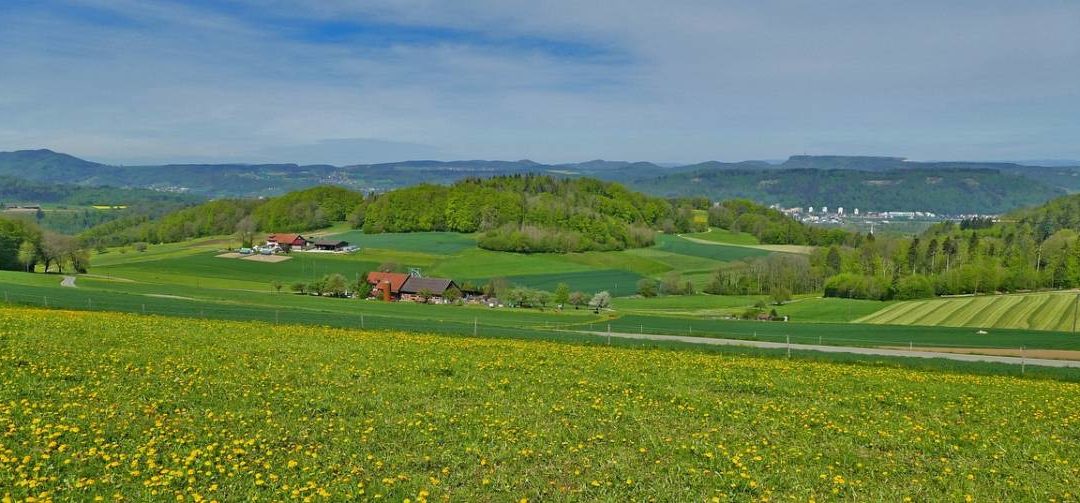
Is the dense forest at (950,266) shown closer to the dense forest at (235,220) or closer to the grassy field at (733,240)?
the grassy field at (733,240)

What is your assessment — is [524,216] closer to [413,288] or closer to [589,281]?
[589,281]

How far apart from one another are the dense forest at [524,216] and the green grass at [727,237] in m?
6.83

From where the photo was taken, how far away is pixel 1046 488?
40.1ft

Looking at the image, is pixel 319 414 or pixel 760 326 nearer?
pixel 319 414

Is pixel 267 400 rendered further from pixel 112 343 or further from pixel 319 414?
pixel 112 343

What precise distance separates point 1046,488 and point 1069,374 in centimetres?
2688

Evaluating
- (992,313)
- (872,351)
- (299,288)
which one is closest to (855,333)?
(872,351)

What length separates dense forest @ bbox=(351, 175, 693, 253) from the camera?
13938 centimetres

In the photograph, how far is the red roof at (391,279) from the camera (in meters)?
93.6

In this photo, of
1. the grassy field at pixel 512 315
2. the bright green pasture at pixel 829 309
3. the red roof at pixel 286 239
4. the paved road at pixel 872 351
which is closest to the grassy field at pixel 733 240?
the bright green pasture at pixel 829 309

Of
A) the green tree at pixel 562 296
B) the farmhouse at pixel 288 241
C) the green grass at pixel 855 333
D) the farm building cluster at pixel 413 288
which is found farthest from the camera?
the farmhouse at pixel 288 241

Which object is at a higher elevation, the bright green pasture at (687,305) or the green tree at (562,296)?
Result: the green tree at (562,296)

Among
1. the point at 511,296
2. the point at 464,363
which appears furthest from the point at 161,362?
the point at 511,296

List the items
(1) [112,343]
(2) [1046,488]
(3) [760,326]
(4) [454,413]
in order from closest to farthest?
(2) [1046,488] → (4) [454,413] → (1) [112,343] → (3) [760,326]
